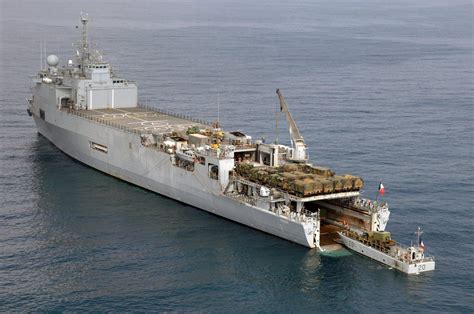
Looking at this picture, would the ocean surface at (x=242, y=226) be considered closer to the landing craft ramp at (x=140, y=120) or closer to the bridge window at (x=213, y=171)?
the bridge window at (x=213, y=171)

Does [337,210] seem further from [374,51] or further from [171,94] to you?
[374,51]

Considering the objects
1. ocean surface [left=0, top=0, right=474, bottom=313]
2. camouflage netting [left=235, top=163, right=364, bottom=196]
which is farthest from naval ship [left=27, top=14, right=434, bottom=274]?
ocean surface [left=0, top=0, right=474, bottom=313]

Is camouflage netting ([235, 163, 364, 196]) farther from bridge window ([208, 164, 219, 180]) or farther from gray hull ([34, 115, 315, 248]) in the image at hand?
gray hull ([34, 115, 315, 248])

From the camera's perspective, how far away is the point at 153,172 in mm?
72812

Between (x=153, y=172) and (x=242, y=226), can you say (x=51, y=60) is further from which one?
(x=242, y=226)

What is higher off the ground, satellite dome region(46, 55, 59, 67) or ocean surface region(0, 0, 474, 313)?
satellite dome region(46, 55, 59, 67)

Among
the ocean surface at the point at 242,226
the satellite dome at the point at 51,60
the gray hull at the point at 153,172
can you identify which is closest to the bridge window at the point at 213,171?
the gray hull at the point at 153,172

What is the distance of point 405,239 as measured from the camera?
59781 mm

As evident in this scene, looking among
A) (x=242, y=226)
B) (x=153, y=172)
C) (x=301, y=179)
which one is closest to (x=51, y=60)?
(x=153, y=172)

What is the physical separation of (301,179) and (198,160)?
447 inches

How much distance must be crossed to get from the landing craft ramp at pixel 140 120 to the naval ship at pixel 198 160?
119mm

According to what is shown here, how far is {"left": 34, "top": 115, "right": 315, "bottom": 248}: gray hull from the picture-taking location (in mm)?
60156

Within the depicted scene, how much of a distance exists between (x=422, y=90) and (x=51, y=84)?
208 ft

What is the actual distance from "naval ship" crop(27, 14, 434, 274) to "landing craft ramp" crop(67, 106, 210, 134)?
12 cm
